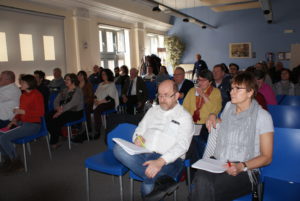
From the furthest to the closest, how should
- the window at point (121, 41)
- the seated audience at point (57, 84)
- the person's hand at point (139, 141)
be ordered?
the window at point (121, 41)
the seated audience at point (57, 84)
the person's hand at point (139, 141)

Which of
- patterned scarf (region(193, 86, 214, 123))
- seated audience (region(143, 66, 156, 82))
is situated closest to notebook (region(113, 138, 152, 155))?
patterned scarf (region(193, 86, 214, 123))

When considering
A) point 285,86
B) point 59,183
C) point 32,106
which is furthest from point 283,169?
point 285,86

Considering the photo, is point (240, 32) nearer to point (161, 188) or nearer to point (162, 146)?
point (162, 146)

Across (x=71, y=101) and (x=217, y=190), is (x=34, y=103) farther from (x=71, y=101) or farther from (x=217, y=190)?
(x=217, y=190)

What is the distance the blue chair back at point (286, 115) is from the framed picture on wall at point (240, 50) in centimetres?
1121

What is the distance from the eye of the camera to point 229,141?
2.01 m

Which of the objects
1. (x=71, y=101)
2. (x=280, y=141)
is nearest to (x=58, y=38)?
(x=71, y=101)

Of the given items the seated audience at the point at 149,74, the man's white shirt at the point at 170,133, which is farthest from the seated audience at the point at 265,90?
the seated audience at the point at 149,74

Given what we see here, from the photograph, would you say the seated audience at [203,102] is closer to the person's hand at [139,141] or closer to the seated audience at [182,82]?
the person's hand at [139,141]

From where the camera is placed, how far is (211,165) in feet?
6.20

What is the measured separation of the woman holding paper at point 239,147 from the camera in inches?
72.2

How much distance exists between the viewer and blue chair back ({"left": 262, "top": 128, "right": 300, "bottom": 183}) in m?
1.99

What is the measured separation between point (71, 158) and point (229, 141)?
284cm

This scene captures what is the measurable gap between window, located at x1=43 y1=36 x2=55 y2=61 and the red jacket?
4118 mm
